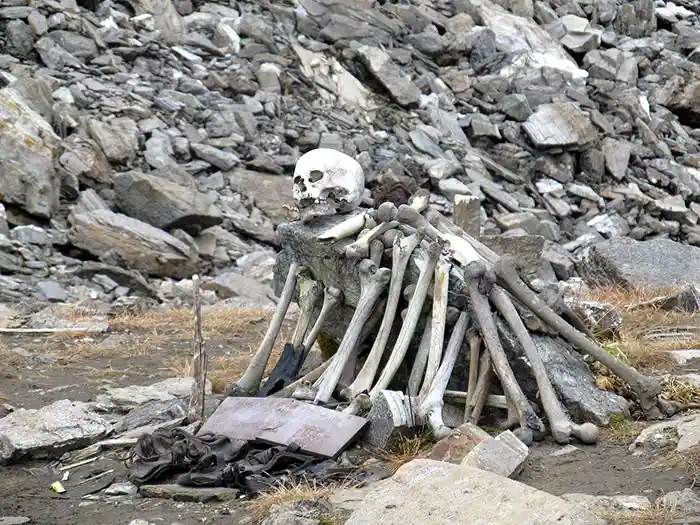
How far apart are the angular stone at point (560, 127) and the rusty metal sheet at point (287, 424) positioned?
1562 centimetres

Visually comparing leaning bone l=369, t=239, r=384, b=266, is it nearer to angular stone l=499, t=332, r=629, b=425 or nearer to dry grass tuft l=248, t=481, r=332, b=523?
angular stone l=499, t=332, r=629, b=425

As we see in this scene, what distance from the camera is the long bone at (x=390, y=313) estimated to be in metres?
5.59

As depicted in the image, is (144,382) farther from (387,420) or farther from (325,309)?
(387,420)

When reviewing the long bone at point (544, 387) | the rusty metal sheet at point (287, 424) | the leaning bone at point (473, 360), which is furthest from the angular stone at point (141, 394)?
the long bone at point (544, 387)

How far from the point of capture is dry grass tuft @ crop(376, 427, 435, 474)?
481cm

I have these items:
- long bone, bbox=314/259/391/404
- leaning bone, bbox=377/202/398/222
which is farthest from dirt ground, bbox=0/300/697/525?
leaning bone, bbox=377/202/398/222

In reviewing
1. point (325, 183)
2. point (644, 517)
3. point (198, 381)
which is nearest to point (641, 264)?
point (325, 183)

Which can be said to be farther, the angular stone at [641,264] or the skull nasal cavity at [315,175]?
the angular stone at [641,264]

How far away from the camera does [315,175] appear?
6.42 metres

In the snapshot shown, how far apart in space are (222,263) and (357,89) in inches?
300

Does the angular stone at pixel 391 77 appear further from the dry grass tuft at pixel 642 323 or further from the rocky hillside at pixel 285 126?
the dry grass tuft at pixel 642 323

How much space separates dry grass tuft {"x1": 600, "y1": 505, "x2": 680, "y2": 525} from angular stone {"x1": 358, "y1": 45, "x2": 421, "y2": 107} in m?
17.5

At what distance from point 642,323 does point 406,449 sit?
326 centimetres

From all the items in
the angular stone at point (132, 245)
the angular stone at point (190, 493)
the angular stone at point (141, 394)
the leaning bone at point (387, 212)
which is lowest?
the angular stone at point (132, 245)
